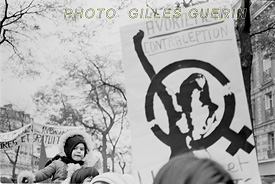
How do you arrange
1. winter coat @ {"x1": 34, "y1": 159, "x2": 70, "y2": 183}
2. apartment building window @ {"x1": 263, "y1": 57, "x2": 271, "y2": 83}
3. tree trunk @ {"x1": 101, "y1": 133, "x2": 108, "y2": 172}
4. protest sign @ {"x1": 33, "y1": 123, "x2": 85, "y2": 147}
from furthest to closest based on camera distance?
1. tree trunk @ {"x1": 101, "y1": 133, "x2": 108, "y2": 172}
2. protest sign @ {"x1": 33, "y1": 123, "x2": 85, "y2": 147}
3. apartment building window @ {"x1": 263, "y1": 57, "x2": 271, "y2": 83}
4. winter coat @ {"x1": 34, "y1": 159, "x2": 70, "y2": 183}

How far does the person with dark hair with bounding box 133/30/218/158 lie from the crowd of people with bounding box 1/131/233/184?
0.21m

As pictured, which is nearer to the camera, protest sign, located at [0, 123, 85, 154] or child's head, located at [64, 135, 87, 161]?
child's head, located at [64, 135, 87, 161]

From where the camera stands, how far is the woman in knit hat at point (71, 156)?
20.1 feet

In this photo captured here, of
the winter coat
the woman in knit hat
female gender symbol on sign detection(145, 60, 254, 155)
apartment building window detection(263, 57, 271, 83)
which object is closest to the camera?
female gender symbol on sign detection(145, 60, 254, 155)

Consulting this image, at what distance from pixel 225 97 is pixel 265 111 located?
4746 mm

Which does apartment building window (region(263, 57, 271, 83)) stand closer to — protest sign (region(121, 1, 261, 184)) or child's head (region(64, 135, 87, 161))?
child's head (region(64, 135, 87, 161))

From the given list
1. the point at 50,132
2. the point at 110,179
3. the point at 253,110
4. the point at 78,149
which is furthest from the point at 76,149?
the point at 110,179

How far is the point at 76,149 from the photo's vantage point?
622cm

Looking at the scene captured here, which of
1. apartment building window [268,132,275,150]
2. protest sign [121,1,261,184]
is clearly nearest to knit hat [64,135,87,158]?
apartment building window [268,132,275,150]

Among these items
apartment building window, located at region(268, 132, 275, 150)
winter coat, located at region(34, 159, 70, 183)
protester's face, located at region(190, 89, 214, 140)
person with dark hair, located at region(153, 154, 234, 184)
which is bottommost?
winter coat, located at region(34, 159, 70, 183)

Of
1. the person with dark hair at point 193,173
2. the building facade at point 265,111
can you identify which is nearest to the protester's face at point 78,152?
the building facade at point 265,111

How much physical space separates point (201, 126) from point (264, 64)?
506 cm

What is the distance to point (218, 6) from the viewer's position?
5.80 feet

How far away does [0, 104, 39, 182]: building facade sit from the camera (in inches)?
420
